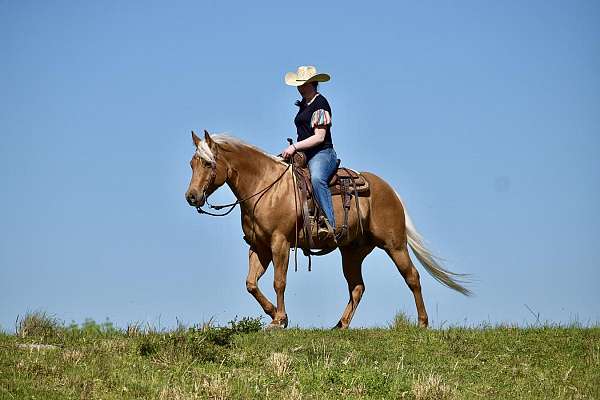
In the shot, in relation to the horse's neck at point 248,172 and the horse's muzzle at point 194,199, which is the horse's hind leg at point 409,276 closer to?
the horse's neck at point 248,172

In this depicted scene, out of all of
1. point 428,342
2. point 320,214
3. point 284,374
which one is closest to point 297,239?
point 320,214

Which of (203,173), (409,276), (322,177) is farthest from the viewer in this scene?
(409,276)

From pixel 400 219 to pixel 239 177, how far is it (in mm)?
2700

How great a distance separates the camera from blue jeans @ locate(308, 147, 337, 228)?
13.3 m

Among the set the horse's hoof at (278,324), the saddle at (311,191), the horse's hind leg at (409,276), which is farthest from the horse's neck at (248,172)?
the horse's hind leg at (409,276)

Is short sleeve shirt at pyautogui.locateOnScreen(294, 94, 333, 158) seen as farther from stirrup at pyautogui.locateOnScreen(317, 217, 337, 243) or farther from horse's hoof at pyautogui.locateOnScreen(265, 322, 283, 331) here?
horse's hoof at pyautogui.locateOnScreen(265, 322, 283, 331)

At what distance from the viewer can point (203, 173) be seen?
1290 cm

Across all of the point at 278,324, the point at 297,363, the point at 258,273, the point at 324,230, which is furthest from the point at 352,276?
the point at 297,363

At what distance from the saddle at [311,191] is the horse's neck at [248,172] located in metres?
0.33

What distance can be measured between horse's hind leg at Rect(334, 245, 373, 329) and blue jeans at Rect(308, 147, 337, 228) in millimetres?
1197

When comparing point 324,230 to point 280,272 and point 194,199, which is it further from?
point 194,199

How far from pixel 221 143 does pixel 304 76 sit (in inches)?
64.6

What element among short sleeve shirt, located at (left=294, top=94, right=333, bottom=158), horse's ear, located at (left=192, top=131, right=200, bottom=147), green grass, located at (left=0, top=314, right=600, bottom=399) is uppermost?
short sleeve shirt, located at (left=294, top=94, right=333, bottom=158)

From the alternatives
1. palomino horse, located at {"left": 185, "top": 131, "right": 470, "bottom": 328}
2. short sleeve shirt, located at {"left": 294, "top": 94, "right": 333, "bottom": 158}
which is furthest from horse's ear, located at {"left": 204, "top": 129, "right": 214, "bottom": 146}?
short sleeve shirt, located at {"left": 294, "top": 94, "right": 333, "bottom": 158}
